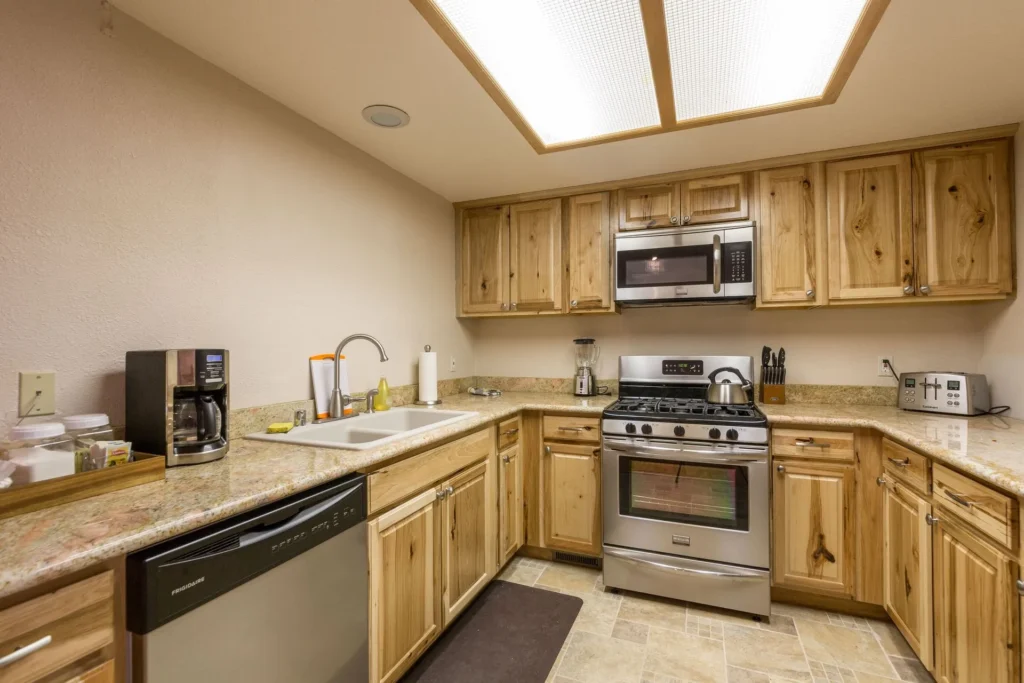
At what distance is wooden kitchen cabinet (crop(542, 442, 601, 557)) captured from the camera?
8.29ft

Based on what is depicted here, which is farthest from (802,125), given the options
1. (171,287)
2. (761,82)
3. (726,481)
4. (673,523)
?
(171,287)

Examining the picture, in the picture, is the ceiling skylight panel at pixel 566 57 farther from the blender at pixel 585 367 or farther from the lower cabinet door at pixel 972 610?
the lower cabinet door at pixel 972 610

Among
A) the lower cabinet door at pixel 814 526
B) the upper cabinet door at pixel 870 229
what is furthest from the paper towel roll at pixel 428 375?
the upper cabinet door at pixel 870 229

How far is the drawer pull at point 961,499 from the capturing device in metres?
1.42

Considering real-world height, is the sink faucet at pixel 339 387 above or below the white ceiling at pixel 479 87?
below

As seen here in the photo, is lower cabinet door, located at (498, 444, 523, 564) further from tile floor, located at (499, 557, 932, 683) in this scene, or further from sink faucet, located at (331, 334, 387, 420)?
sink faucet, located at (331, 334, 387, 420)

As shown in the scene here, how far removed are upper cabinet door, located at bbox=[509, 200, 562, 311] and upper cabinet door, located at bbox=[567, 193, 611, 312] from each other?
0.09 meters

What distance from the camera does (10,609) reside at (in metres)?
0.72

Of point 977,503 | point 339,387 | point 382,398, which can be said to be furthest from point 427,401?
point 977,503

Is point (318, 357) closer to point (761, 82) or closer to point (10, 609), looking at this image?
point (10, 609)

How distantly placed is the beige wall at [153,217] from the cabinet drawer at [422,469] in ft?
2.23

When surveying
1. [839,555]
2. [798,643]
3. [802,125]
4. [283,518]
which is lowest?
[798,643]

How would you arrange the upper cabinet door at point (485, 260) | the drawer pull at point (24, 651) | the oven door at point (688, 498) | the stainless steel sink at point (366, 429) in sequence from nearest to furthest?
the drawer pull at point (24, 651) < the stainless steel sink at point (366, 429) < the oven door at point (688, 498) < the upper cabinet door at point (485, 260)

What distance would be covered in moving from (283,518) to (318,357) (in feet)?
3.38
